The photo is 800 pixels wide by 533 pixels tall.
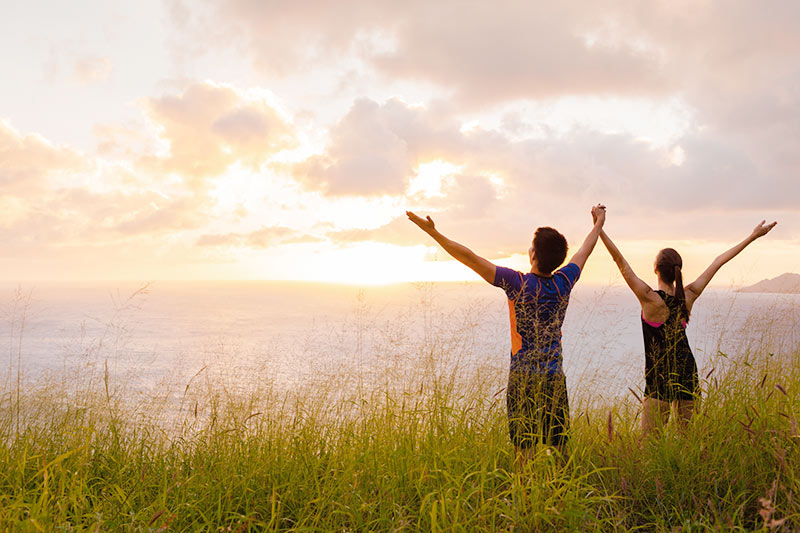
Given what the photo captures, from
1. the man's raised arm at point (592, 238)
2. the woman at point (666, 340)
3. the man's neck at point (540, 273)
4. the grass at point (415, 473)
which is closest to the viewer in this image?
the grass at point (415, 473)

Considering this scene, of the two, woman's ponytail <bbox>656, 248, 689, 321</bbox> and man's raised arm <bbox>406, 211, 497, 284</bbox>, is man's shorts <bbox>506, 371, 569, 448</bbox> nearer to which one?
man's raised arm <bbox>406, 211, 497, 284</bbox>

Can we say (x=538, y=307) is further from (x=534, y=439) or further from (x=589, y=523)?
(x=589, y=523)

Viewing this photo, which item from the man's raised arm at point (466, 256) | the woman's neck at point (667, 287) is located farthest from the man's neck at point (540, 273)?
the woman's neck at point (667, 287)

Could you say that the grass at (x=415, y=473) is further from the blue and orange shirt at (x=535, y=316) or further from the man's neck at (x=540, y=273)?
the man's neck at (x=540, y=273)

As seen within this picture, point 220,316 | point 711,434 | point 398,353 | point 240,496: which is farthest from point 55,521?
point 220,316

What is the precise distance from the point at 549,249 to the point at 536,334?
0.65 m

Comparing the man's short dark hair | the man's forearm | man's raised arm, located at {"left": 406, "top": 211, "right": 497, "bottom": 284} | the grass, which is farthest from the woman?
the man's forearm

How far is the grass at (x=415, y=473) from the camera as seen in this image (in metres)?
2.97

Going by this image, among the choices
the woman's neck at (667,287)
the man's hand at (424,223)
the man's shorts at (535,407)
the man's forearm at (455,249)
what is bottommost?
the man's shorts at (535,407)

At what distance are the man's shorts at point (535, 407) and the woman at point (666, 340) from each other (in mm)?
1160

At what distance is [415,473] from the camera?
3420 mm

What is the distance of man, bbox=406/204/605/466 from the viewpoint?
3.64 m

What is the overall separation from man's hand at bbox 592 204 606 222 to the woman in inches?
5.2

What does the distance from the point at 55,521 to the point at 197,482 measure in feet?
2.77
